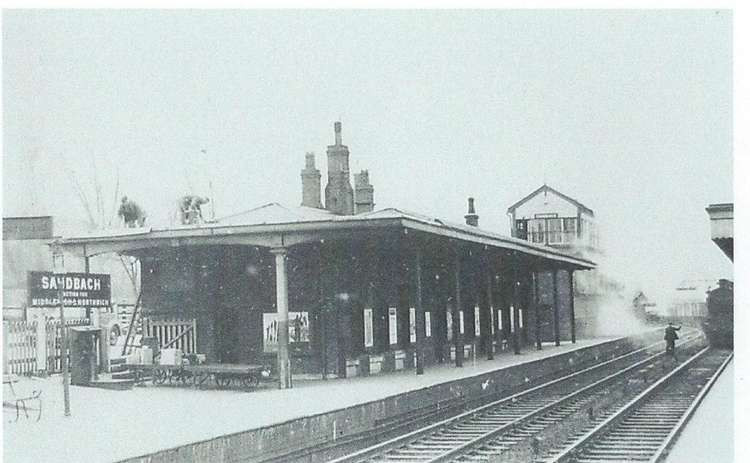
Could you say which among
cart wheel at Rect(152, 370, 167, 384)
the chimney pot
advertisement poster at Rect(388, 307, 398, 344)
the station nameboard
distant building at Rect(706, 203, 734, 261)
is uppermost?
the chimney pot

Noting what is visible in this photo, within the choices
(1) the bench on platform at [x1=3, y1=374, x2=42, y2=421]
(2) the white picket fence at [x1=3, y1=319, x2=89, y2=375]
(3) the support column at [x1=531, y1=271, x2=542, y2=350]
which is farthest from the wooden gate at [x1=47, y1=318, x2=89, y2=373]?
(3) the support column at [x1=531, y1=271, x2=542, y2=350]

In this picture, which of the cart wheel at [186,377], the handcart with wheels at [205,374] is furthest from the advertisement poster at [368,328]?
the cart wheel at [186,377]

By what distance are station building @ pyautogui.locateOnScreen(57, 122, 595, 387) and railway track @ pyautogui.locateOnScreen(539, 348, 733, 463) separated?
8.39 ft

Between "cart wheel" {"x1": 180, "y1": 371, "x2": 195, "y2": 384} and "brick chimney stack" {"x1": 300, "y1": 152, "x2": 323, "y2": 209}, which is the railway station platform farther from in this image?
"brick chimney stack" {"x1": 300, "y1": 152, "x2": 323, "y2": 209}

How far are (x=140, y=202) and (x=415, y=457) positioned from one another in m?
5.09

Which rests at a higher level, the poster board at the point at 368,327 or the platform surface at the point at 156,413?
the poster board at the point at 368,327

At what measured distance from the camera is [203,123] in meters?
12.6

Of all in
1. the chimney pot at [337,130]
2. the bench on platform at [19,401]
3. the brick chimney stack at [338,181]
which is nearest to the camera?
the bench on platform at [19,401]

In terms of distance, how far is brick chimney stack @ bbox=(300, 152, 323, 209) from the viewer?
13491 mm

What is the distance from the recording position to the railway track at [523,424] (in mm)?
11695

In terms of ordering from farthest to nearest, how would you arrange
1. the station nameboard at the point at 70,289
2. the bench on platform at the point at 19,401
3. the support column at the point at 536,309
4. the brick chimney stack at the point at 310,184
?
the support column at the point at 536,309 < the brick chimney stack at the point at 310,184 < the bench on platform at the point at 19,401 < the station nameboard at the point at 70,289

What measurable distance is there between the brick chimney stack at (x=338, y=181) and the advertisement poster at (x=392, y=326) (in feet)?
10.3

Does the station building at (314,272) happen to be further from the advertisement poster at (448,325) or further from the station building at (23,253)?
the station building at (23,253)

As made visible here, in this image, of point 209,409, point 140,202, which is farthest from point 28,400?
point 140,202
